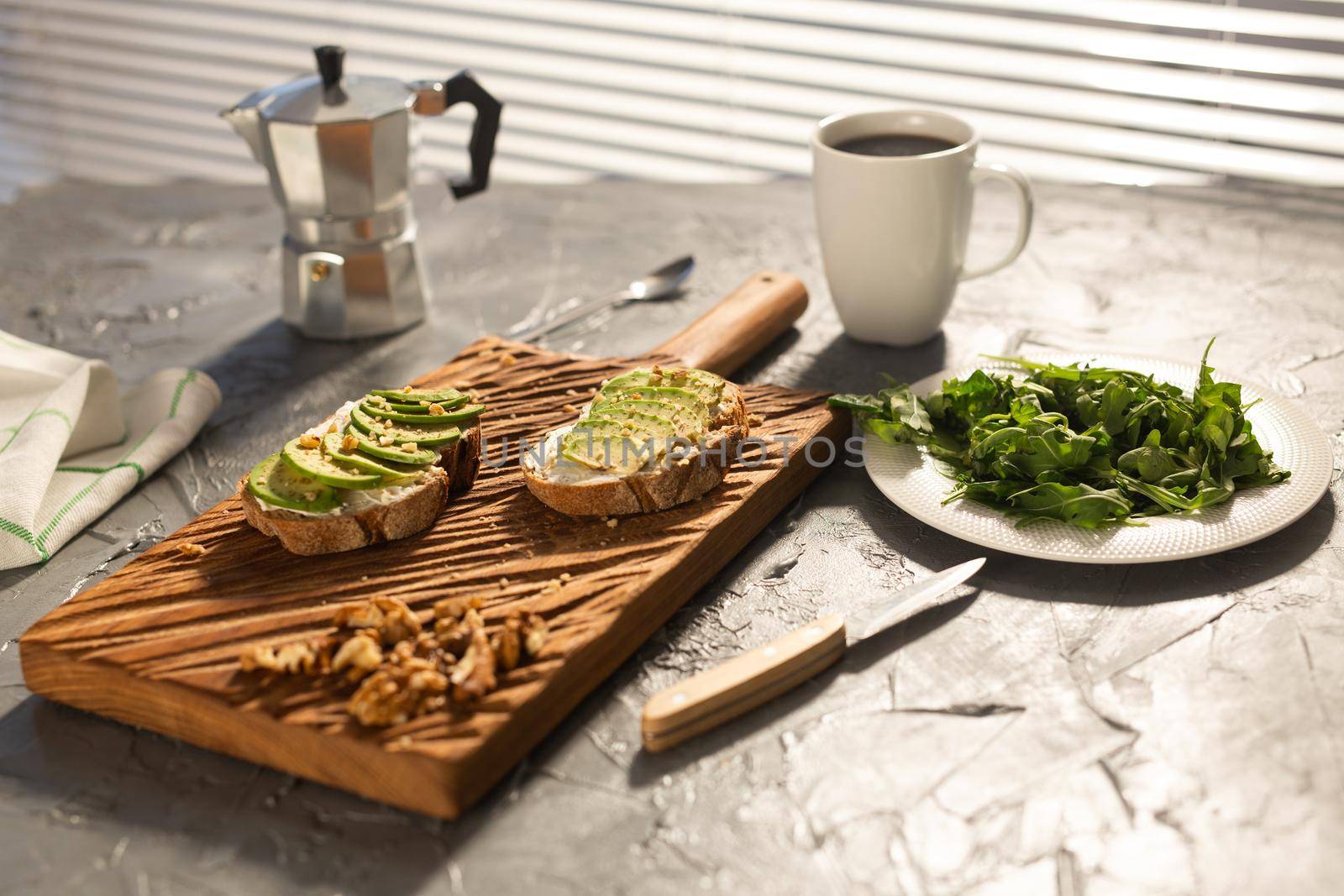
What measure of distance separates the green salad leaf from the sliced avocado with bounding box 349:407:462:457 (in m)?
0.58

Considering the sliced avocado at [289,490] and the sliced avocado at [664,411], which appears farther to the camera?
the sliced avocado at [664,411]

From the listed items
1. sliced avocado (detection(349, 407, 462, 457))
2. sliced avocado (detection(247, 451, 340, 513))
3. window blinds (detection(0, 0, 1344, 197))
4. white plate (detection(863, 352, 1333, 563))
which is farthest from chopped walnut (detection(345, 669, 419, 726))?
window blinds (detection(0, 0, 1344, 197))

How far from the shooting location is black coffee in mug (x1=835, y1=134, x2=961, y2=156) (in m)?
1.99

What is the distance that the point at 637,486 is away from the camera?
151 cm

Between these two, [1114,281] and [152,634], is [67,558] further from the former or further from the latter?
[1114,281]

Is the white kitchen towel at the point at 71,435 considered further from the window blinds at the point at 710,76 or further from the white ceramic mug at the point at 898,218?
the window blinds at the point at 710,76

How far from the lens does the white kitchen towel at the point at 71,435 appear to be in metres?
1.64

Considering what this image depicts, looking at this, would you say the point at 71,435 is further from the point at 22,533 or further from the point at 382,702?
the point at 382,702

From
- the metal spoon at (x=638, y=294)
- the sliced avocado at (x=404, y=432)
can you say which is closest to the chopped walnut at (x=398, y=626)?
the sliced avocado at (x=404, y=432)

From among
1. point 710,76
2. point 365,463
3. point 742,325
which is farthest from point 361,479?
point 710,76

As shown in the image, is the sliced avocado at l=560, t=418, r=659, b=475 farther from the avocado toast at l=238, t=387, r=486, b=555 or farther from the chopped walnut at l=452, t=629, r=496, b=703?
the chopped walnut at l=452, t=629, r=496, b=703

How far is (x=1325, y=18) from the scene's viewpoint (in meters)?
2.98

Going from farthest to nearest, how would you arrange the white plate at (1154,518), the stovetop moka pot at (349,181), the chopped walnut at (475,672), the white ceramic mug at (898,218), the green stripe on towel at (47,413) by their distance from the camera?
the stovetop moka pot at (349,181) → the white ceramic mug at (898,218) → the green stripe on towel at (47,413) → the white plate at (1154,518) → the chopped walnut at (475,672)

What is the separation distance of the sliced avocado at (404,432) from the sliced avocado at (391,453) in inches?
0.8
